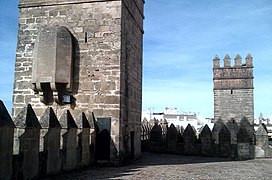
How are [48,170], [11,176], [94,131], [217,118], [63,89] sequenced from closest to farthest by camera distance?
[11,176], [48,170], [94,131], [63,89], [217,118]

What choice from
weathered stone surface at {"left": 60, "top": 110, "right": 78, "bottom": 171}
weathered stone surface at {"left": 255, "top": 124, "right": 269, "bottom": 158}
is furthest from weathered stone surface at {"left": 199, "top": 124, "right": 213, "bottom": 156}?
weathered stone surface at {"left": 60, "top": 110, "right": 78, "bottom": 171}

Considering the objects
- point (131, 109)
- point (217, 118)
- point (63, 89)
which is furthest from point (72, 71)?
point (217, 118)

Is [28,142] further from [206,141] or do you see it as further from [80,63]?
[206,141]

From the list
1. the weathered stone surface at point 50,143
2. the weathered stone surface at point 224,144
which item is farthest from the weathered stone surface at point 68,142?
the weathered stone surface at point 224,144

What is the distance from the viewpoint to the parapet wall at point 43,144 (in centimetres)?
562

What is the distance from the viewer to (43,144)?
6.95 meters

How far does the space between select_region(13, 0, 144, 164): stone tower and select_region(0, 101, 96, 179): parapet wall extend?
783 millimetres

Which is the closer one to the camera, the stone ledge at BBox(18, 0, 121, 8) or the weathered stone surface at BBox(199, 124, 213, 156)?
the stone ledge at BBox(18, 0, 121, 8)

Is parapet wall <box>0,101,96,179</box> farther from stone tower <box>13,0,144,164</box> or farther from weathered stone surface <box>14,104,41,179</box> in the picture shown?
stone tower <box>13,0,144,164</box>

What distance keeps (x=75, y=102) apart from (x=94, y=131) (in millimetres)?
1310

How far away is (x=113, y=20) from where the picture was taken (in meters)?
10.0

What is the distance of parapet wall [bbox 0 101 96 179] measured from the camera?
5.62m

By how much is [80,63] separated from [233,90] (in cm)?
1830

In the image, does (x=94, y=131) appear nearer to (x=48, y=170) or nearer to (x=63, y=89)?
(x=63, y=89)
